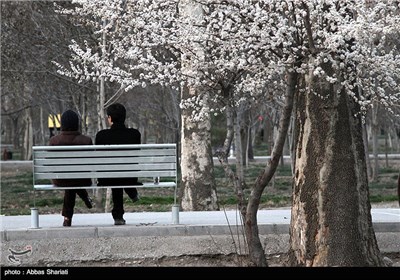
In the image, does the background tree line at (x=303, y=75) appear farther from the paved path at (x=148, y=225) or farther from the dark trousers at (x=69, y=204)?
the dark trousers at (x=69, y=204)

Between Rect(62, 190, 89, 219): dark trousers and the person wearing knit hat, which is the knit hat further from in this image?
Rect(62, 190, 89, 219): dark trousers

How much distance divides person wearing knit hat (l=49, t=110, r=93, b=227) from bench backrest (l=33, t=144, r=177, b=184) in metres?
0.15

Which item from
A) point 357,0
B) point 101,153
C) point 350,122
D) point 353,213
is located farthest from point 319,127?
point 101,153

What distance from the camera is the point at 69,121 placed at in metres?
11.1

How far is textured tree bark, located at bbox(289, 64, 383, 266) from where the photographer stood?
8.93 meters

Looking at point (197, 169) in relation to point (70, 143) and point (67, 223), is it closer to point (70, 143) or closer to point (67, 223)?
point (70, 143)

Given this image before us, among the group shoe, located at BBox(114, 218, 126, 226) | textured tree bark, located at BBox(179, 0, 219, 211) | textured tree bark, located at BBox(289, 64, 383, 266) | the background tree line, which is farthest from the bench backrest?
textured tree bark, located at BBox(179, 0, 219, 211)

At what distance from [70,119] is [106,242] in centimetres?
171

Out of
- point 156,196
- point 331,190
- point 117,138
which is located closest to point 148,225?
point 117,138

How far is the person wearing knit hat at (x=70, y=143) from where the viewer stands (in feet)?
35.4

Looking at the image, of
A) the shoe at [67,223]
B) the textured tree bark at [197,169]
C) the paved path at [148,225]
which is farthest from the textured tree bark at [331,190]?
the textured tree bark at [197,169]

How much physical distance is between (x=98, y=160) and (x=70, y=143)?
0.56 m

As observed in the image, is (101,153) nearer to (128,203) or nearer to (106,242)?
(106,242)

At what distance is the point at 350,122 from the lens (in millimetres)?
9117
